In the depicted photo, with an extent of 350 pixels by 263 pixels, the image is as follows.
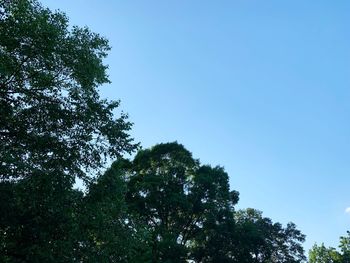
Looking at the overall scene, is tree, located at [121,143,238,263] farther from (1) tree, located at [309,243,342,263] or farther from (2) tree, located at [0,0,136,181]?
(1) tree, located at [309,243,342,263]

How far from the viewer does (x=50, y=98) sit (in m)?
19.6

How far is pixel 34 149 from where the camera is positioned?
18.4m

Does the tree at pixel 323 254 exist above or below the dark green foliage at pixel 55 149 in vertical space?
above

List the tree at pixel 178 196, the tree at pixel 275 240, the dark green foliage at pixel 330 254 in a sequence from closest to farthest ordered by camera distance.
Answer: the tree at pixel 178 196 → the tree at pixel 275 240 → the dark green foliage at pixel 330 254

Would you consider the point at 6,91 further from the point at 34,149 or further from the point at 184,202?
the point at 184,202

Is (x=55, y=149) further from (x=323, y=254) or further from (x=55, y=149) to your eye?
(x=323, y=254)

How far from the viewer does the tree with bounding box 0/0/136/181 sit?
1778 cm

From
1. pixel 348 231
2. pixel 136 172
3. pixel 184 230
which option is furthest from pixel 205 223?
pixel 348 231

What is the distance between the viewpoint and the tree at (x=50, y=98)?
1778cm

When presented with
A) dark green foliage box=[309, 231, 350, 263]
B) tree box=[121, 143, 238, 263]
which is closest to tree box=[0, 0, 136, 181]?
tree box=[121, 143, 238, 263]

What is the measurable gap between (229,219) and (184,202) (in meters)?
6.65

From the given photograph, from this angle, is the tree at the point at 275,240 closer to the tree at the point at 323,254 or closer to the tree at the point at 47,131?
the tree at the point at 323,254

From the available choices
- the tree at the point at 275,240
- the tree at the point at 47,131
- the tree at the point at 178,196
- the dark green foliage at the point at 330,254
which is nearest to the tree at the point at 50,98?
the tree at the point at 47,131

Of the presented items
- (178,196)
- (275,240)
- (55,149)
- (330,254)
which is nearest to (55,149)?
(55,149)
